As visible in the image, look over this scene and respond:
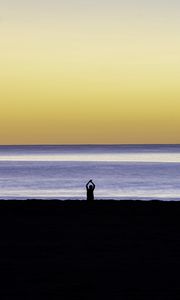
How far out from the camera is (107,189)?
262ft
